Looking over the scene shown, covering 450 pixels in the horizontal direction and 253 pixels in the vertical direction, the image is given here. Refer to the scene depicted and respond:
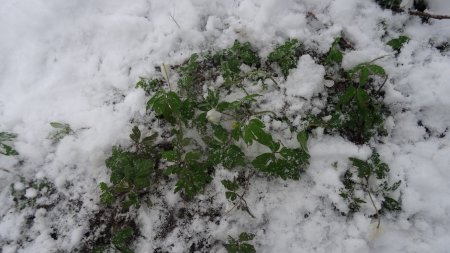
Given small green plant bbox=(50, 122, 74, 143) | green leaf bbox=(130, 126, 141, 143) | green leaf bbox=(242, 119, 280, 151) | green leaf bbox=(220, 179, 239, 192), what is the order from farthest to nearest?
small green plant bbox=(50, 122, 74, 143), green leaf bbox=(130, 126, 141, 143), green leaf bbox=(220, 179, 239, 192), green leaf bbox=(242, 119, 280, 151)

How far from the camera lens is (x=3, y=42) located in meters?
2.52

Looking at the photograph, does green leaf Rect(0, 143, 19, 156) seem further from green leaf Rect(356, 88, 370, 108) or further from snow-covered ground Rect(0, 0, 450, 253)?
green leaf Rect(356, 88, 370, 108)

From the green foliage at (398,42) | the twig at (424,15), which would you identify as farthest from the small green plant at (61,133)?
the twig at (424,15)

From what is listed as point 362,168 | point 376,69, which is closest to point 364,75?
point 376,69

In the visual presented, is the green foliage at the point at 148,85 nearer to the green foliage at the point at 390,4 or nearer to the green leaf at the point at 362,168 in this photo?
the green leaf at the point at 362,168

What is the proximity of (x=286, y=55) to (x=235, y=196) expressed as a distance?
0.95 metres

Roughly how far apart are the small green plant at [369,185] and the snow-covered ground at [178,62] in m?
0.05

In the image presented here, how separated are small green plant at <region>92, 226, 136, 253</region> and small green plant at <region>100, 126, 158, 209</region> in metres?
0.14

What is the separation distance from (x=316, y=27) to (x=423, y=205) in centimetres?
127

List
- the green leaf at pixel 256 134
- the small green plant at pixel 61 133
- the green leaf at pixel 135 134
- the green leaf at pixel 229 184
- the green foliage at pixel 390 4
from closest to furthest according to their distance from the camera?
the green leaf at pixel 256 134 < the green leaf at pixel 229 184 < the green leaf at pixel 135 134 < the small green plant at pixel 61 133 < the green foliage at pixel 390 4

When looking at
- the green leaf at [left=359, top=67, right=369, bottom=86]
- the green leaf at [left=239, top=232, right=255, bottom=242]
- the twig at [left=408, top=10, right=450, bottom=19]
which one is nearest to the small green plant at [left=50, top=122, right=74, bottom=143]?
the green leaf at [left=239, top=232, right=255, bottom=242]

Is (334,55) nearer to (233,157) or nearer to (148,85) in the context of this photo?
(233,157)

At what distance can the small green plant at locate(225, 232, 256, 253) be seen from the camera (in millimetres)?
1899

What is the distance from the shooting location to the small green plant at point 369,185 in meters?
1.97
